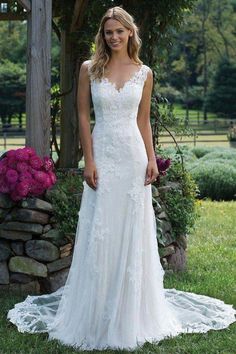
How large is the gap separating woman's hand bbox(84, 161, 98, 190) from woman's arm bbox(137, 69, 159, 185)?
33 cm

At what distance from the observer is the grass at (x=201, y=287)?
3.99m

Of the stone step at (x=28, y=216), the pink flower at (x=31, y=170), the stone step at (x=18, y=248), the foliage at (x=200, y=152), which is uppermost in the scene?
the pink flower at (x=31, y=170)

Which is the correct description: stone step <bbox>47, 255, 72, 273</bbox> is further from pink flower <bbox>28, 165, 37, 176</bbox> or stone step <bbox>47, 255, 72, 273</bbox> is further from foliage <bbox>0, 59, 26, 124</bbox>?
foliage <bbox>0, 59, 26, 124</bbox>

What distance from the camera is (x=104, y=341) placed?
4.00 m

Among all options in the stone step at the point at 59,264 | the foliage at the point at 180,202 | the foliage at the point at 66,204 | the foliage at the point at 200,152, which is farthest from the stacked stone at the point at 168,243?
the foliage at the point at 200,152

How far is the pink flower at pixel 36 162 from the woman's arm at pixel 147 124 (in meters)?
1.19

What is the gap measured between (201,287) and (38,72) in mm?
2229

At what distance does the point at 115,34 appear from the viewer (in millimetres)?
3898

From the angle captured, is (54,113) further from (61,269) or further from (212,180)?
(212,180)

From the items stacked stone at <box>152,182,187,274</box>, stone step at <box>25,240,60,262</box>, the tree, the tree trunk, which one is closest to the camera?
stone step at <box>25,240,60,262</box>

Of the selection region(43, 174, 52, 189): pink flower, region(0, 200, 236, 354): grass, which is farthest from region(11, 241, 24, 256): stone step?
region(43, 174, 52, 189): pink flower

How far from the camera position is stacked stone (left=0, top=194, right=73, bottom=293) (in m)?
5.00

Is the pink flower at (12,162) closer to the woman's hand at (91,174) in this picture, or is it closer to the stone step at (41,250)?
the stone step at (41,250)

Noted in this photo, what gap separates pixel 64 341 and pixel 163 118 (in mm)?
3196
